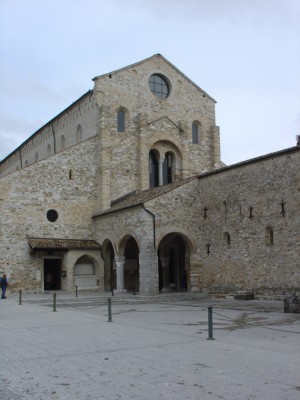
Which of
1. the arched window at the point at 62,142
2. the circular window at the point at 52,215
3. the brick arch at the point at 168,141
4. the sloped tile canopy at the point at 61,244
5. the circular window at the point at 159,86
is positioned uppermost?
the circular window at the point at 159,86

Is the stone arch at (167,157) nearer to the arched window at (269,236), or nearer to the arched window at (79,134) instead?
the arched window at (79,134)

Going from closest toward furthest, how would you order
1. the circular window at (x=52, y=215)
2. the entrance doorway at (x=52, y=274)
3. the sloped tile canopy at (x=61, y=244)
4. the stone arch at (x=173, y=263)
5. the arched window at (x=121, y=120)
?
the sloped tile canopy at (x=61, y=244) < the stone arch at (x=173, y=263) < the circular window at (x=52, y=215) < the entrance doorway at (x=52, y=274) < the arched window at (x=121, y=120)

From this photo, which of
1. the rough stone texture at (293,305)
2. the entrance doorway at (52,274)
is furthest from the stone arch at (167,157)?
the rough stone texture at (293,305)

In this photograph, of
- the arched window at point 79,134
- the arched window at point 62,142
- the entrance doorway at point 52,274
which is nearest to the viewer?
the entrance doorway at point 52,274

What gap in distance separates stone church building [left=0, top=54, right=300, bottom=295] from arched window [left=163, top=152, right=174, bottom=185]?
8 centimetres

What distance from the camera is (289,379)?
7.34 m

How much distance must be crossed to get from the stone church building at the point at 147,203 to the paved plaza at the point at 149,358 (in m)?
8.20

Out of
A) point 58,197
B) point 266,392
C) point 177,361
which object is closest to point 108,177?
point 58,197

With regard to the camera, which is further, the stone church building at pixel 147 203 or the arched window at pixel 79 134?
the arched window at pixel 79 134

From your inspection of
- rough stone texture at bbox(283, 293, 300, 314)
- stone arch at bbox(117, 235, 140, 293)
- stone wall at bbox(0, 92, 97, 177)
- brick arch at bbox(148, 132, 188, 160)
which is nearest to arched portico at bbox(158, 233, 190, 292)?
stone arch at bbox(117, 235, 140, 293)

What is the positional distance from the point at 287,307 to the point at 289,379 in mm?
10801

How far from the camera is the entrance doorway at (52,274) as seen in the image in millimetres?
32500

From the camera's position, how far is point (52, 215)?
32.2 meters

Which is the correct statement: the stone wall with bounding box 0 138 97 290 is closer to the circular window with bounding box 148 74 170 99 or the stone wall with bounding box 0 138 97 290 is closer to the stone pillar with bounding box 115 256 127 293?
the stone pillar with bounding box 115 256 127 293
